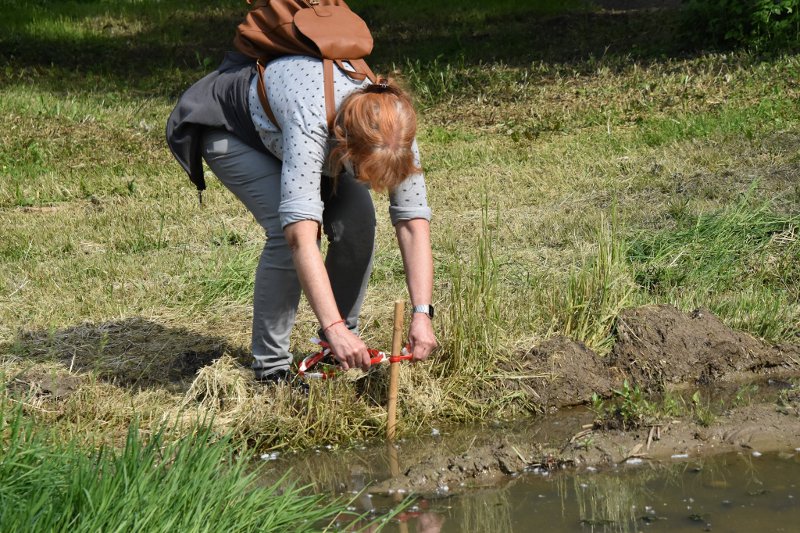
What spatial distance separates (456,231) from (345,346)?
340 cm

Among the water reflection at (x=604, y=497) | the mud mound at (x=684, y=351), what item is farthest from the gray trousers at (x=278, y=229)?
the mud mound at (x=684, y=351)

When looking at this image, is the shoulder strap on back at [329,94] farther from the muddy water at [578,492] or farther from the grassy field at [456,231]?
the muddy water at [578,492]

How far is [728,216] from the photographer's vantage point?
6.35 m

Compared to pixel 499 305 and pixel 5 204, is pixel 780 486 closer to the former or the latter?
pixel 499 305

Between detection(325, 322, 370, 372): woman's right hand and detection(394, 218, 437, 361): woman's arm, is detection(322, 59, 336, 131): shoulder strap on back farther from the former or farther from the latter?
detection(325, 322, 370, 372): woman's right hand

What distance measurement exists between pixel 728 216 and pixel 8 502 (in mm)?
4525

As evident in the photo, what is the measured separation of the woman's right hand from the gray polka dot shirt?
0.42 metres

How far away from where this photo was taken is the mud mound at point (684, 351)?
5129 millimetres

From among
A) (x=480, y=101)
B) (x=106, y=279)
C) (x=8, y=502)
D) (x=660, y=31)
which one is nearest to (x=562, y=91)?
(x=480, y=101)

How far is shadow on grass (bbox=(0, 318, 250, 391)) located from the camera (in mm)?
5090

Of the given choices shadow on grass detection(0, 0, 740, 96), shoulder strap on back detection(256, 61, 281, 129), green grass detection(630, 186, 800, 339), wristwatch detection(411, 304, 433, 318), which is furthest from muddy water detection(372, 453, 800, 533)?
shadow on grass detection(0, 0, 740, 96)

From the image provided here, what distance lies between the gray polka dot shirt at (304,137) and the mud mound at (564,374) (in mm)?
1115

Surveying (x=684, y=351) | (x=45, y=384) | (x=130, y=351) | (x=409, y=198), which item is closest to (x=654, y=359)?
(x=684, y=351)

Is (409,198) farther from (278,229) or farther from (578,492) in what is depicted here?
(578,492)
